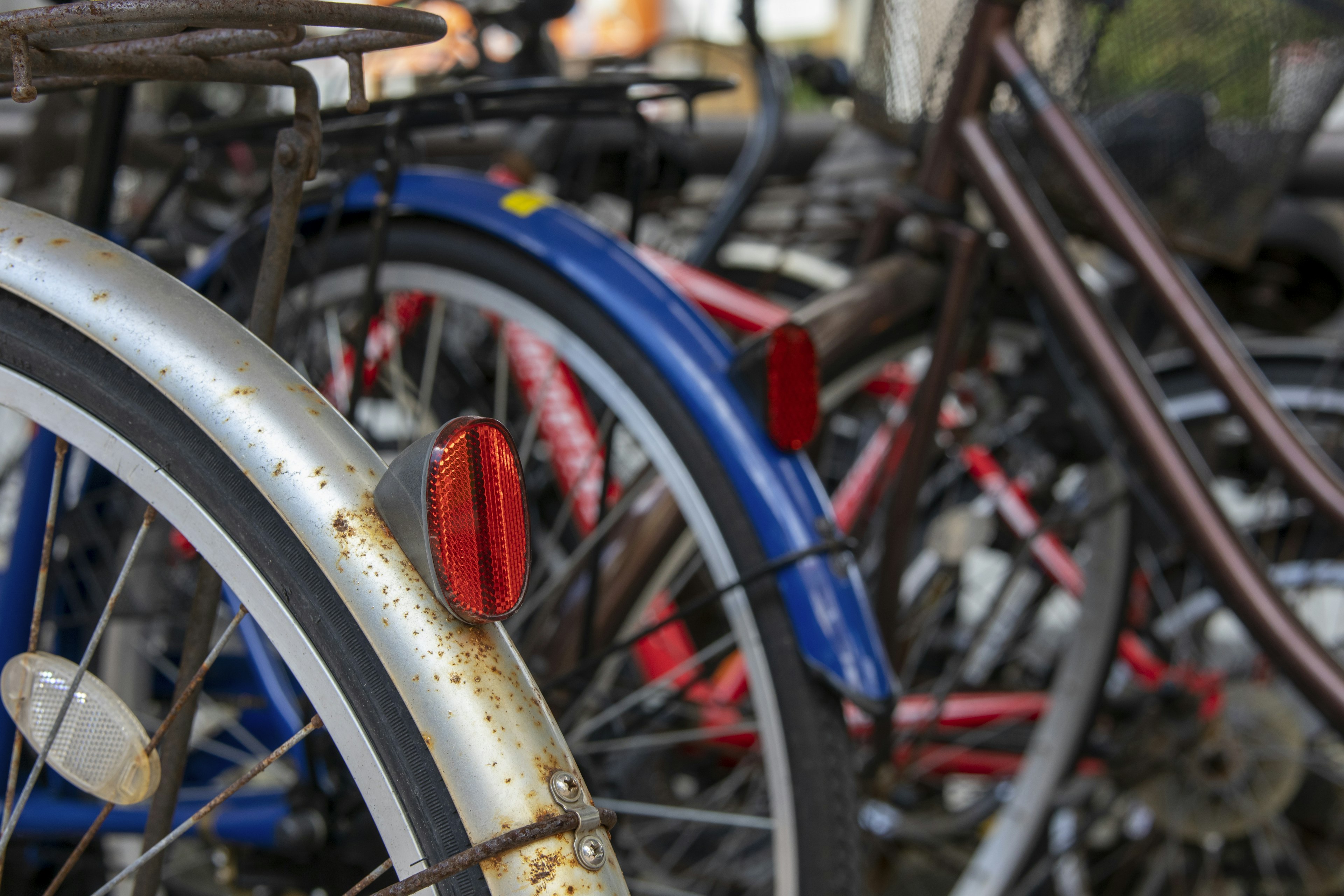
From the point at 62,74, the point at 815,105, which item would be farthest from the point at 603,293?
the point at 815,105

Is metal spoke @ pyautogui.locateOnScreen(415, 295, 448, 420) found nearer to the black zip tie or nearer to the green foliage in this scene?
the black zip tie

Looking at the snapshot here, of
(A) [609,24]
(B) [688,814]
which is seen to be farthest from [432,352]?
(A) [609,24]

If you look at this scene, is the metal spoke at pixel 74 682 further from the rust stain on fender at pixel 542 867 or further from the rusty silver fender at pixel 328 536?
the rust stain on fender at pixel 542 867

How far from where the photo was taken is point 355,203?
1.13 meters

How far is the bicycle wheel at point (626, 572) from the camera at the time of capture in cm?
98

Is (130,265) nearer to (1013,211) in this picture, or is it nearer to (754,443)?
(754,443)

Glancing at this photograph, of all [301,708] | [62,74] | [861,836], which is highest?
[62,74]

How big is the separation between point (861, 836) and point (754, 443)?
0.36 m

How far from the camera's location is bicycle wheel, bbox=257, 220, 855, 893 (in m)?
0.98

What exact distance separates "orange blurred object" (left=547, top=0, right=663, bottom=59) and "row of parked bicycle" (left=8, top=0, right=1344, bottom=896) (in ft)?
10.2

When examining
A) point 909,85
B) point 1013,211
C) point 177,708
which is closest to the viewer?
point 177,708

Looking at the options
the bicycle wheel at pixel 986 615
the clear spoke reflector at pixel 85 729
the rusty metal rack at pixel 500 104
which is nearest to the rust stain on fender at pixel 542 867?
the clear spoke reflector at pixel 85 729

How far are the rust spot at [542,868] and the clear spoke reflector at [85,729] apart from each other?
27 centimetres

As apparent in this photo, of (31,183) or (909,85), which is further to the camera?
(31,183)
